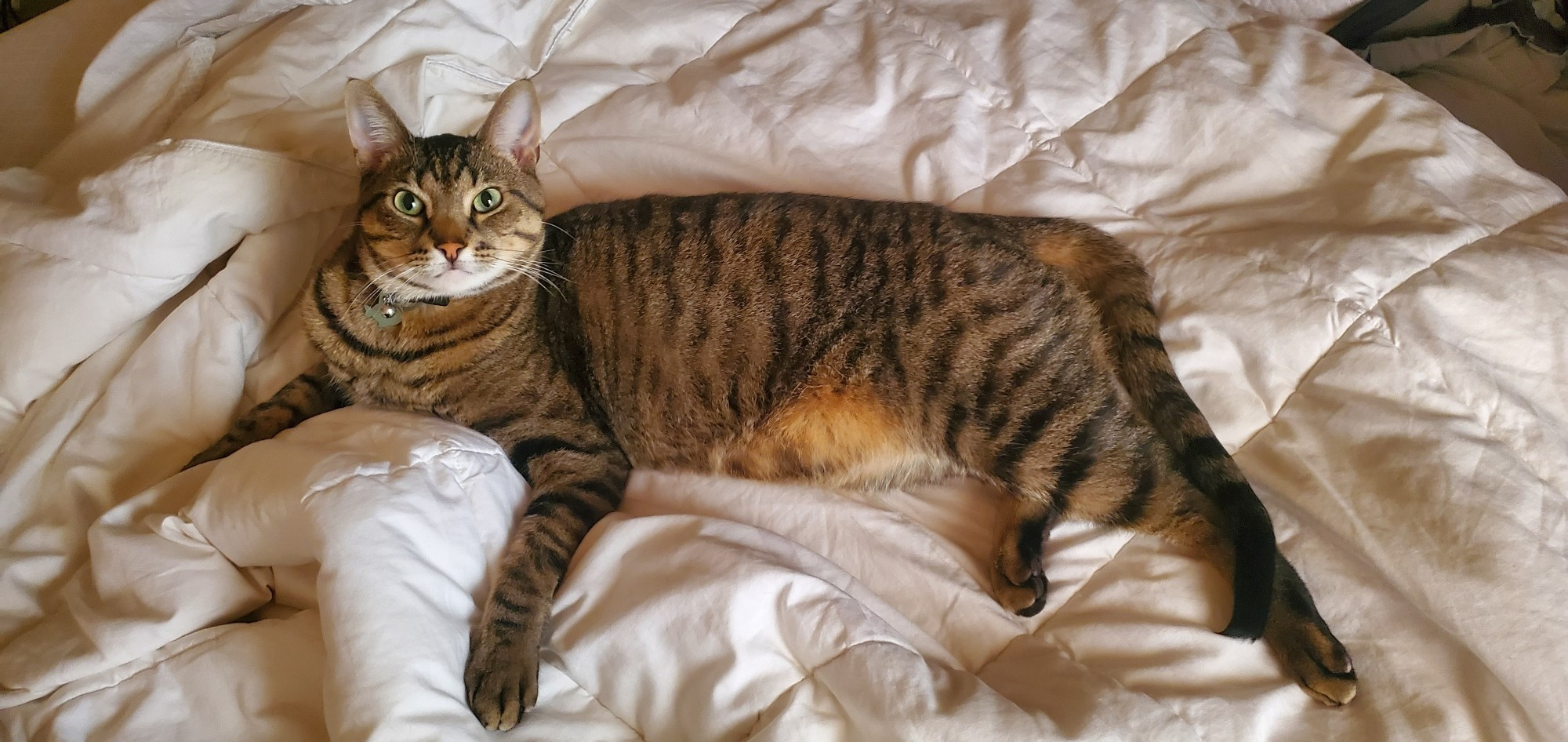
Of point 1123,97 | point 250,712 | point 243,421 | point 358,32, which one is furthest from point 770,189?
point 250,712

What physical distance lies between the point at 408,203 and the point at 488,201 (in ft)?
Answer: 0.37

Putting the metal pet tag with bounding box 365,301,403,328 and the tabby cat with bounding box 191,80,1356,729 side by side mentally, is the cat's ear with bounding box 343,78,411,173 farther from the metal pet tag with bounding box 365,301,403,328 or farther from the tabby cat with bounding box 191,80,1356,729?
the metal pet tag with bounding box 365,301,403,328

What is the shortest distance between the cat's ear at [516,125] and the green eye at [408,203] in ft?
0.47

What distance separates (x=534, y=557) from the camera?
1.09 meters

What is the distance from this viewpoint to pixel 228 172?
1.32 m

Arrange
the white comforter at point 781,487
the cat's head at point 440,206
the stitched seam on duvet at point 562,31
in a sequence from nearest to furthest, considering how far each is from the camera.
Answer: the white comforter at point 781,487 < the cat's head at point 440,206 < the stitched seam on duvet at point 562,31

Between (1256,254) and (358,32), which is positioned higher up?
(358,32)

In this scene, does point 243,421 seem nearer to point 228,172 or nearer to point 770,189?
point 228,172

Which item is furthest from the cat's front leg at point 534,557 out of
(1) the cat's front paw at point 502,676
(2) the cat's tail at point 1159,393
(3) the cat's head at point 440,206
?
(2) the cat's tail at point 1159,393

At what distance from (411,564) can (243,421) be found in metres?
0.54

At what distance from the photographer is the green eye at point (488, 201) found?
128 cm

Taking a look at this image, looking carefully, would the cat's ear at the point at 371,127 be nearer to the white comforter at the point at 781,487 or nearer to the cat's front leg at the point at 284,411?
the white comforter at the point at 781,487

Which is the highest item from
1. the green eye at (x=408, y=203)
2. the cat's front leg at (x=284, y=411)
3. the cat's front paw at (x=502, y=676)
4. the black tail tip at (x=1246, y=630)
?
the green eye at (x=408, y=203)

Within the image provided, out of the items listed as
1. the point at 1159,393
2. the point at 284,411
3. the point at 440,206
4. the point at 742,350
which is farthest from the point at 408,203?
the point at 1159,393
